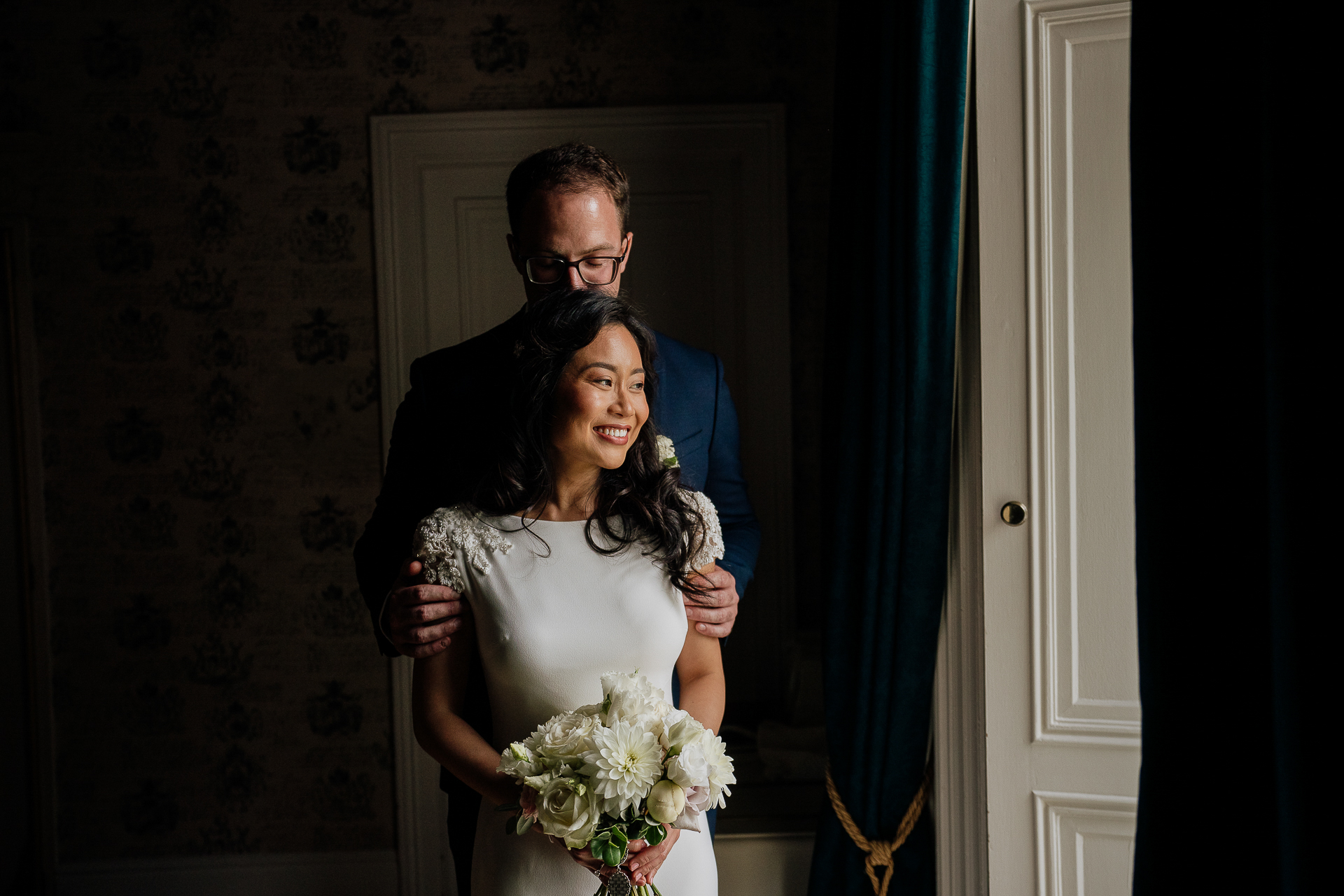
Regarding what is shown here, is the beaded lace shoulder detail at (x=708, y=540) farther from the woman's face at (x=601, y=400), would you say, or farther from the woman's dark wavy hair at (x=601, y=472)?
the woman's face at (x=601, y=400)

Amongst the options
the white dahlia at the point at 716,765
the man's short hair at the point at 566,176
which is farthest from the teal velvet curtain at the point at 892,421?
the white dahlia at the point at 716,765

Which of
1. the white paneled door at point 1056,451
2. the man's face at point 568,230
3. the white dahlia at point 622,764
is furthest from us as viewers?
the white paneled door at point 1056,451

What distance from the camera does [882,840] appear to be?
2.04 metres

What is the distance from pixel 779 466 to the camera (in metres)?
3.05

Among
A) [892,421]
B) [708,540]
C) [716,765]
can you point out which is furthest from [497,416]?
[892,421]

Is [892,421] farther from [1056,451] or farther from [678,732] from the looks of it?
[678,732]

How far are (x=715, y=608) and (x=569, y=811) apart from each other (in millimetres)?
400

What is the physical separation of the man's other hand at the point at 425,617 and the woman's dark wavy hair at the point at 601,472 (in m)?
0.14

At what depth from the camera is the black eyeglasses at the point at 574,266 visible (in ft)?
4.91

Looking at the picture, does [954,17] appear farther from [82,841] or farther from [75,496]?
[82,841]

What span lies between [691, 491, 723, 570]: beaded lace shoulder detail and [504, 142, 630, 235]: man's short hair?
1.80ft

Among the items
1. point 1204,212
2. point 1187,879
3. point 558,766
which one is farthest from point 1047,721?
point 1204,212

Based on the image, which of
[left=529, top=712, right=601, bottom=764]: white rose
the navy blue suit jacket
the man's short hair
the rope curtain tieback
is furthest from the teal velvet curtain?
[left=529, top=712, right=601, bottom=764]: white rose

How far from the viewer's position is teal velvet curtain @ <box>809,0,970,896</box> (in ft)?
6.02
